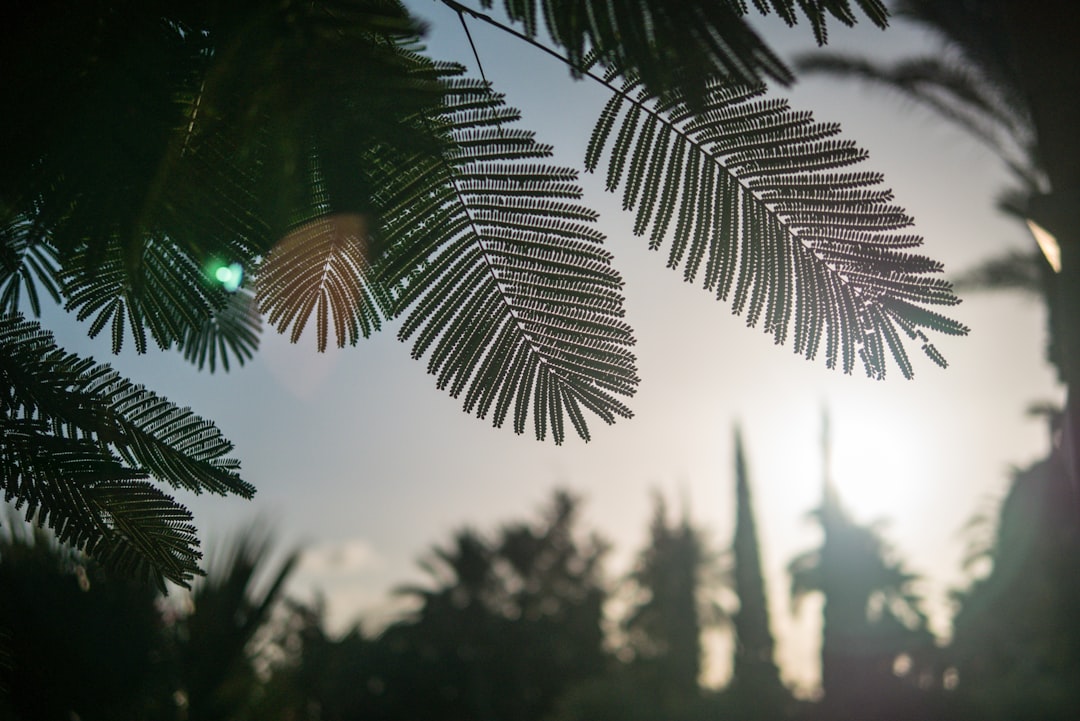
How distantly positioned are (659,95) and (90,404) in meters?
0.70

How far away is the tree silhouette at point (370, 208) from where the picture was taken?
57cm

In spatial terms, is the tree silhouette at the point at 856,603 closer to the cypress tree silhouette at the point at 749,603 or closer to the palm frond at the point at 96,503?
the cypress tree silhouette at the point at 749,603

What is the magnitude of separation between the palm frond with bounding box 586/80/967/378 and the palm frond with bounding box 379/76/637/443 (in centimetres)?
8

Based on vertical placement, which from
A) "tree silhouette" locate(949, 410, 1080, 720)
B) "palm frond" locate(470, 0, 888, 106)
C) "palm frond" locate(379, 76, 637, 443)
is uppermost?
"tree silhouette" locate(949, 410, 1080, 720)

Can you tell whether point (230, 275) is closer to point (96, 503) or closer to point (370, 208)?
point (370, 208)

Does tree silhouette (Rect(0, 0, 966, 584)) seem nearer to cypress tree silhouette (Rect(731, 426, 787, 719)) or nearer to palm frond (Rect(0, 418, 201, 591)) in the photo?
palm frond (Rect(0, 418, 201, 591))

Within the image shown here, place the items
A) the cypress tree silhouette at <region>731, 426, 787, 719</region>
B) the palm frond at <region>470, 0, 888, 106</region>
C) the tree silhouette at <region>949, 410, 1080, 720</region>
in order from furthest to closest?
1. the cypress tree silhouette at <region>731, 426, 787, 719</region>
2. the tree silhouette at <region>949, 410, 1080, 720</region>
3. the palm frond at <region>470, 0, 888, 106</region>

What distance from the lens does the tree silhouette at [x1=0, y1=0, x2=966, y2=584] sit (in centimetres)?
57

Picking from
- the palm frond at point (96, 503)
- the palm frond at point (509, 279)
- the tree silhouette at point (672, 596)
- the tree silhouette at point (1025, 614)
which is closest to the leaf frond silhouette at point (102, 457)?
the palm frond at point (96, 503)

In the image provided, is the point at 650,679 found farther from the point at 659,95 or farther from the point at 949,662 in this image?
the point at 659,95

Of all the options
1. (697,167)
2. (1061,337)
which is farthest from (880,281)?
(1061,337)

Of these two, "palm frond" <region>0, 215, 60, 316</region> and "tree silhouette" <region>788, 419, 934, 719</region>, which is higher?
"tree silhouette" <region>788, 419, 934, 719</region>

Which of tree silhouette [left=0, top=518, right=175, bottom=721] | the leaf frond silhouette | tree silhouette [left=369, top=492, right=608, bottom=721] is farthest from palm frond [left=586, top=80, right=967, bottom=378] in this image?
tree silhouette [left=369, top=492, right=608, bottom=721]

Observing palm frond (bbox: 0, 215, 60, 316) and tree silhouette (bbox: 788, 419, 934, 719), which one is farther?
tree silhouette (bbox: 788, 419, 934, 719)
